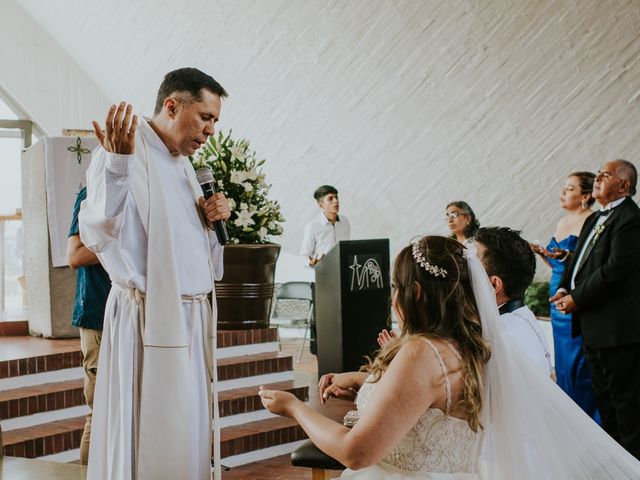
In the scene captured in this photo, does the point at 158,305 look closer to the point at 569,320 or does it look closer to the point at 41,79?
the point at 569,320

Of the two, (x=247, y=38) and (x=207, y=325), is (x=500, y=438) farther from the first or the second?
(x=247, y=38)

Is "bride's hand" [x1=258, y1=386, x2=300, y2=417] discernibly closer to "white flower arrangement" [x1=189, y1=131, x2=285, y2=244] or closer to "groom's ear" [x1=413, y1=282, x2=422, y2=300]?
"groom's ear" [x1=413, y1=282, x2=422, y2=300]

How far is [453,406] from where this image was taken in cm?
199

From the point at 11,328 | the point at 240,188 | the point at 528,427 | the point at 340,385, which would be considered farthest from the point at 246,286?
the point at 528,427

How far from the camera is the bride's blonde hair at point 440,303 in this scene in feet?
6.63

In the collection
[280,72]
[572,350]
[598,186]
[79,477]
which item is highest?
[280,72]

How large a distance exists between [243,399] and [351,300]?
1116 mm

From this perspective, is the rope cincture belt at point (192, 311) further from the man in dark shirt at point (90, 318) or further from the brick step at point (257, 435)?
the brick step at point (257, 435)

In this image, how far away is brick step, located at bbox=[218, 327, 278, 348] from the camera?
17.7 ft

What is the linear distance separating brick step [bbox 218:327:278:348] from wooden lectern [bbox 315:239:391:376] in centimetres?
44

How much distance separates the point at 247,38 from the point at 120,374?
20.3 ft

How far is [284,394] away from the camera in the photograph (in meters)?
2.14

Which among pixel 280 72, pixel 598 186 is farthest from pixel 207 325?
pixel 280 72

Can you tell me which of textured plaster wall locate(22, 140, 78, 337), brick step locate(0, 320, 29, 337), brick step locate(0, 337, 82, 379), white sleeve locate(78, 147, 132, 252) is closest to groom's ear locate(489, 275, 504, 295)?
white sleeve locate(78, 147, 132, 252)
